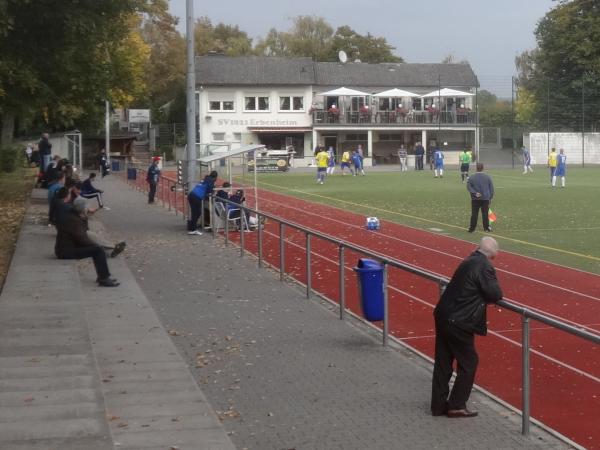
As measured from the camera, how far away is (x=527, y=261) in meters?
18.4

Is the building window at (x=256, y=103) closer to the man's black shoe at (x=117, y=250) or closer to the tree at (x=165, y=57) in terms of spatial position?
the tree at (x=165, y=57)

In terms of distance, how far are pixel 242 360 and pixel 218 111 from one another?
69178mm

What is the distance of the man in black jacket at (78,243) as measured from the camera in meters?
14.9

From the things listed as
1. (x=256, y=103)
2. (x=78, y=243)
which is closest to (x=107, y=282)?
(x=78, y=243)

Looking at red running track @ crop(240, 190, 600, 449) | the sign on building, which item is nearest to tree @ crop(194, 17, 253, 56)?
the sign on building

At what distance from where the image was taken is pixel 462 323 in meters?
7.89

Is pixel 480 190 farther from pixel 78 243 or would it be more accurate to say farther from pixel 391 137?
pixel 391 137

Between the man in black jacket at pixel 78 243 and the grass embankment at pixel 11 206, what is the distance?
1107 millimetres

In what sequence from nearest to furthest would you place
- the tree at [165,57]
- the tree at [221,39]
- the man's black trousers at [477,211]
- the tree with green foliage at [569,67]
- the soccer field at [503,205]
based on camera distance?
the soccer field at [503,205] → the man's black trousers at [477,211] → the tree with green foliage at [569,67] → the tree at [165,57] → the tree at [221,39]

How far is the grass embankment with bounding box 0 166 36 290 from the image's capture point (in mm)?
19031

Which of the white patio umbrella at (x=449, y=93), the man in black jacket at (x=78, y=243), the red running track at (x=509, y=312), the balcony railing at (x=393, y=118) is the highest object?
the white patio umbrella at (x=449, y=93)

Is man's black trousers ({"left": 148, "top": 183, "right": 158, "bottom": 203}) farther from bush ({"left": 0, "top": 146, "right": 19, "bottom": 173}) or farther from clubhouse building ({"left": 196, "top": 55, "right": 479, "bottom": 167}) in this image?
clubhouse building ({"left": 196, "top": 55, "right": 479, "bottom": 167})

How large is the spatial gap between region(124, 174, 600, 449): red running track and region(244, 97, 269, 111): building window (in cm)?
5503

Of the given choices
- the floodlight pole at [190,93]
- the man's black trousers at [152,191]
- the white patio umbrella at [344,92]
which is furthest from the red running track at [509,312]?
the white patio umbrella at [344,92]
